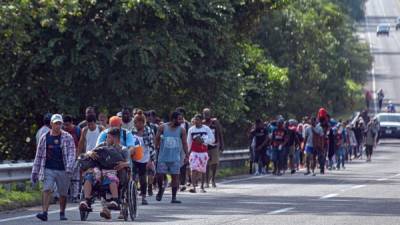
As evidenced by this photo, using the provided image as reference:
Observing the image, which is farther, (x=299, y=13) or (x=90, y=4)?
(x=299, y=13)

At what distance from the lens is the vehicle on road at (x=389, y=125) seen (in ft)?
212

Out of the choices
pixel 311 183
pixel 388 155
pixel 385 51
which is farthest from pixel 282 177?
pixel 385 51

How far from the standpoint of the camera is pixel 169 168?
939 inches

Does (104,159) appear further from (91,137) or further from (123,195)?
(91,137)

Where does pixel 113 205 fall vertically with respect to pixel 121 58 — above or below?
below

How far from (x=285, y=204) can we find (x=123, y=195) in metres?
4.88

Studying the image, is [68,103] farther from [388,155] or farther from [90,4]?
[388,155]

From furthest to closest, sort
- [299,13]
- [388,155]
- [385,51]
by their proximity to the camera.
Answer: [385,51] → [299,13] → [388,155]

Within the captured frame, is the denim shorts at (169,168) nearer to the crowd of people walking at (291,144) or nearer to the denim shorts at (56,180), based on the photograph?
the denim shorts at (56,180)

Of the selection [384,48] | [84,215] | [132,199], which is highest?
[384,48]

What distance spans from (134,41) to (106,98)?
7.34ft

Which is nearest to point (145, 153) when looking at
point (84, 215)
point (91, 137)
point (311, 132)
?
point (91, 137)

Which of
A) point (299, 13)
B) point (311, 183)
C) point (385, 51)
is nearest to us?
point (311, 183)

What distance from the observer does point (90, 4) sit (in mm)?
33812
